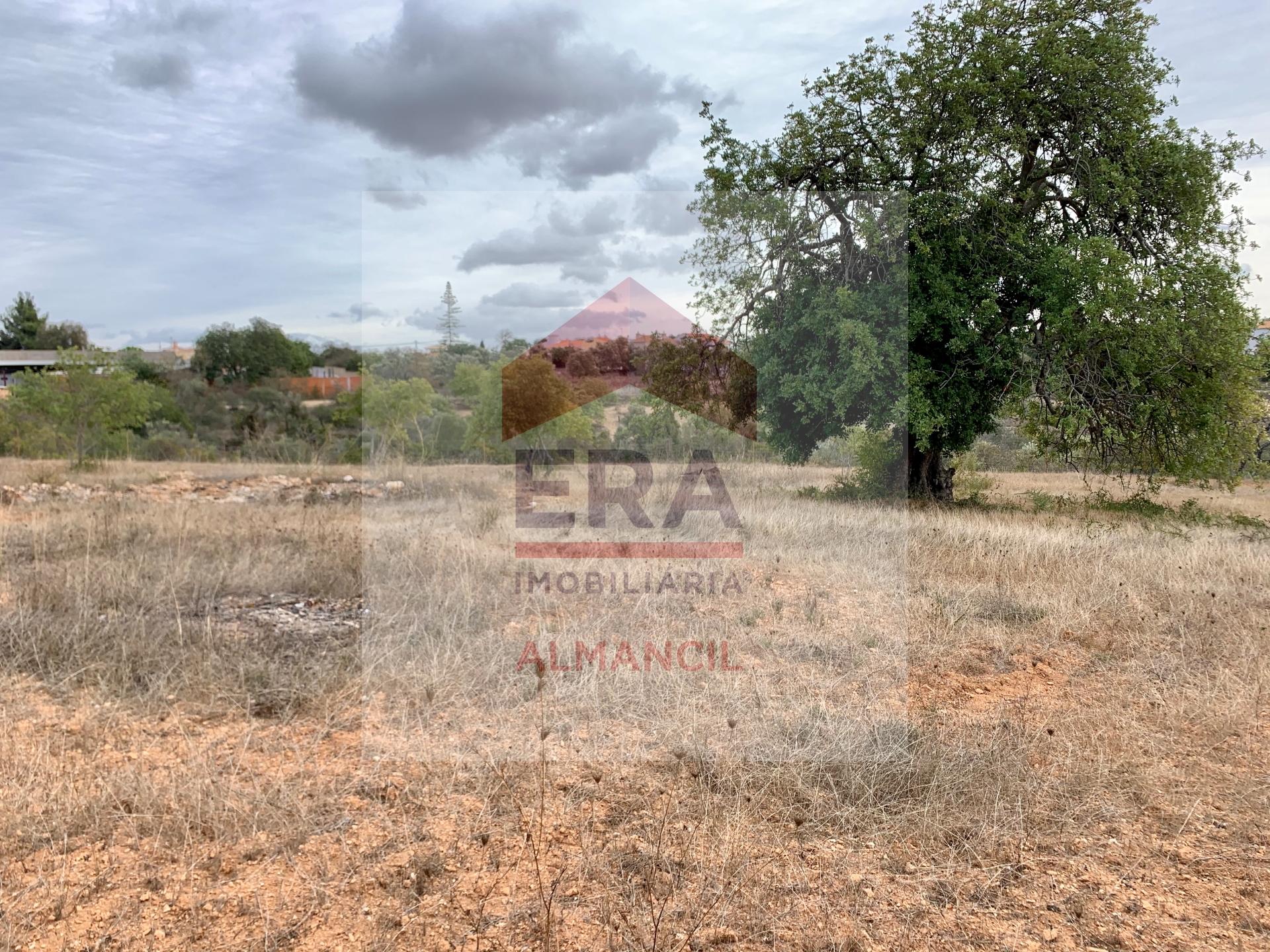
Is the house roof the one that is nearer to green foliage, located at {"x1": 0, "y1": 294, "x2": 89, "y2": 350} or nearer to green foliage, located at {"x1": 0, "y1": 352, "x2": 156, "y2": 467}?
green foliage, located at {"x1": 0, "y1": 294, "x2": 89, "y2": 350}

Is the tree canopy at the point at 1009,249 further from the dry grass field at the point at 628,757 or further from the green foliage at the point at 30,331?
the green foliage at the point at 30,331

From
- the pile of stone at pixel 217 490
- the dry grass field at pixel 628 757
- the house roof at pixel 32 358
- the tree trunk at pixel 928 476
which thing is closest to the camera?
the dry grass field at pixel 628 757

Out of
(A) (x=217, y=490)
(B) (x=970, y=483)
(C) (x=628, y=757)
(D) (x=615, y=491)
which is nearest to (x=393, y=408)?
(A) (x=217, y=490)

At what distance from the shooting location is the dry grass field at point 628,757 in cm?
254

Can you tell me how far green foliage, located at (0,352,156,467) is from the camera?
16.7 m

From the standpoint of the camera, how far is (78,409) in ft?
54.7

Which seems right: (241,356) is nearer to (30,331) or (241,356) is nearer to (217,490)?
(30,331)

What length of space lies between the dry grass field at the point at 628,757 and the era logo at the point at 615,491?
2.21m

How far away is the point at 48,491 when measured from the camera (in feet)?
39.2

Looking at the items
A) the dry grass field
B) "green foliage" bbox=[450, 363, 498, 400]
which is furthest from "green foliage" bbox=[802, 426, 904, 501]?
"green foliage" bbox=[450, 363, 498, 400]

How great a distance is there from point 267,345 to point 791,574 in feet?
152

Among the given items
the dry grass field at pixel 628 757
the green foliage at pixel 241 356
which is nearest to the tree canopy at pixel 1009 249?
the dry grass field at pixel 628 757

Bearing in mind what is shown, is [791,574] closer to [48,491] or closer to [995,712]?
[995,712]

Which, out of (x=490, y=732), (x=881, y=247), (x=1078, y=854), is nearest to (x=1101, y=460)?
(x=881, y=247)
